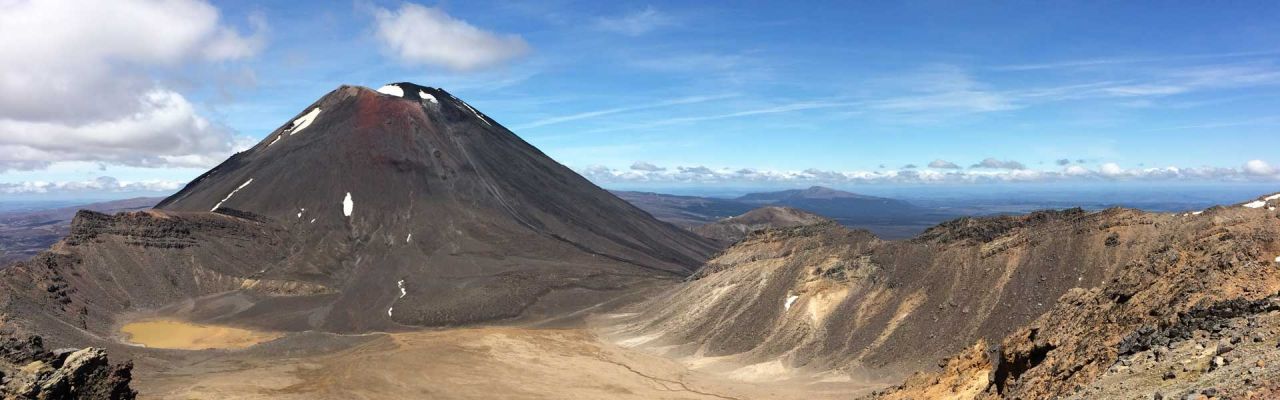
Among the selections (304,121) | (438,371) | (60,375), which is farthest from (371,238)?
(60,375)

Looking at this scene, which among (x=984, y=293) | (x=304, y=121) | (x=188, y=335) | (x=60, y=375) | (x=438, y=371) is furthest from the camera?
(x=304, y=121)

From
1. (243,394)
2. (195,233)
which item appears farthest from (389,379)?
(195,233)

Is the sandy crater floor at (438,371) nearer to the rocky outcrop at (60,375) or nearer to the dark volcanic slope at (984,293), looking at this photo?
the dark volcanic slope at (984,293)

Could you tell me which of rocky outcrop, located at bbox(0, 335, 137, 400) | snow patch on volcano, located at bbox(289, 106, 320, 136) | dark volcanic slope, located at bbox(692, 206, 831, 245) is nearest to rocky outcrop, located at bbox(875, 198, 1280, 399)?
rocky outcrop, located at bbox(0, 335, 137, 400)

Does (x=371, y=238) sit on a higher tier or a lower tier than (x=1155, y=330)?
higher

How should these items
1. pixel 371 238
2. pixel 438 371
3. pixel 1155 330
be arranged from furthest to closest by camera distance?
pixel 371 238 < pixel 438 371 < pixel 1155 330

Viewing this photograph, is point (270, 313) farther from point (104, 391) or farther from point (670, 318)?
point (104, 391)

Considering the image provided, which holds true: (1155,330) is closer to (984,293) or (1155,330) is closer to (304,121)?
(984,293)
